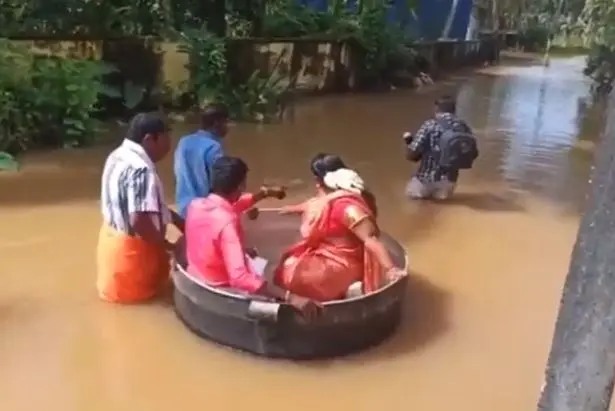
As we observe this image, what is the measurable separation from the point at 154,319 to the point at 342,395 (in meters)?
1.38

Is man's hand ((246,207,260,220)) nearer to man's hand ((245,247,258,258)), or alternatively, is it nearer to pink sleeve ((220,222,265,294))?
man's hand ((245,247,258,258))

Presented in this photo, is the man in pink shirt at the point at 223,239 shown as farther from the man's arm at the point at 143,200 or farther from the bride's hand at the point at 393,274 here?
the bride's hand at the point at 393,274

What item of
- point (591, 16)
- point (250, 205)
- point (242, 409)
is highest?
point (591, 16)

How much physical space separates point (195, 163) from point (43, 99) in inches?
178

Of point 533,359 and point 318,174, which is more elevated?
point 318,174

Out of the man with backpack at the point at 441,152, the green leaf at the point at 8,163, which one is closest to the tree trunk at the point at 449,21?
the man with backpack at the point at 441,152

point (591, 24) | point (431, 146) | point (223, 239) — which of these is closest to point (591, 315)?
point (223, 239)

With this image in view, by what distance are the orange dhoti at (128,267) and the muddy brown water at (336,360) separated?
0.10 m

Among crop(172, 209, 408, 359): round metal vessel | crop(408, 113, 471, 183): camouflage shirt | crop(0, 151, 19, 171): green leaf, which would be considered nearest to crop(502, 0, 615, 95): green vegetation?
Answer: crop(408, 113, 471, 183): camouflage shirt

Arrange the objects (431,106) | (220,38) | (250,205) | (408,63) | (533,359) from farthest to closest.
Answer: (408,63), (431,106), (220,38), (250,205), (533,359)

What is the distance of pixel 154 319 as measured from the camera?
16.5 feet

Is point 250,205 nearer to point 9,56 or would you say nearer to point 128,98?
point 9,56

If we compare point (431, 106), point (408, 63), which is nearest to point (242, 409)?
point (431, 106)

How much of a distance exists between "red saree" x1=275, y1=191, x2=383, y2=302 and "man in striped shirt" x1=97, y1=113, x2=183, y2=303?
2.82 feet
